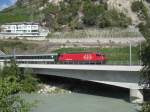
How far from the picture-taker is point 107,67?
1757 inches

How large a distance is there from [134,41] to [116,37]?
18.0 ft

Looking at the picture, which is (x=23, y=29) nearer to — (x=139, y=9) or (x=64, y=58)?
(x=139, y=9)

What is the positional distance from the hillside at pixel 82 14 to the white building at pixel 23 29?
10.8 feet

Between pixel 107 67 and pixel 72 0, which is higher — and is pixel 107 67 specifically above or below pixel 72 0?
below

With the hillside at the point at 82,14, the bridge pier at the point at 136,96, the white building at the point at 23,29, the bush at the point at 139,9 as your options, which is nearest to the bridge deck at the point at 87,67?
the bridge pier at the point at 136,96

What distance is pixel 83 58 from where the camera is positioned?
53.1m

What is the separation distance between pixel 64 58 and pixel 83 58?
12.6ft

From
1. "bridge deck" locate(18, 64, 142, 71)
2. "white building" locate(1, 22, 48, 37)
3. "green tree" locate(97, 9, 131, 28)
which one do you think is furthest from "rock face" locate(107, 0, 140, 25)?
"bridge deck" locate(18, 64, 142, 71)

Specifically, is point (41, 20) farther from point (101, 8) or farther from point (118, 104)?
point (118, 104)

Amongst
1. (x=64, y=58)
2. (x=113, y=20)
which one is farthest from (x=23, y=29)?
(x=64, y=58)

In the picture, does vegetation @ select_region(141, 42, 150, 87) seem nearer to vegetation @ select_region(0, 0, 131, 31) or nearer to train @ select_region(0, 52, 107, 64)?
train @ select_region(0, 52, 107, 64)

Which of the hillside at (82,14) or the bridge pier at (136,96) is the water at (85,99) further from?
the hillside at (82,14)

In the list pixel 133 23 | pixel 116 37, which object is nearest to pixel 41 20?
pixel 133 23

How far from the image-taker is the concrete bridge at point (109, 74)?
42.5m
